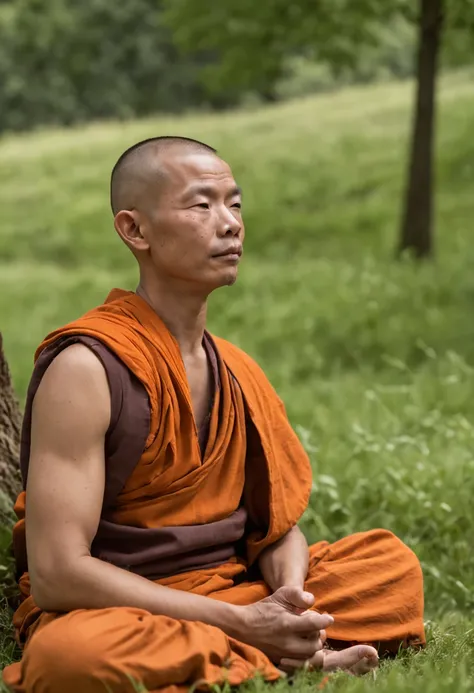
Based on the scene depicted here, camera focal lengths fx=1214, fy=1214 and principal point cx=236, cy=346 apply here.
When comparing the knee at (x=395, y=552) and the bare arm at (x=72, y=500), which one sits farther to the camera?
the knee at (x=395, y=552)

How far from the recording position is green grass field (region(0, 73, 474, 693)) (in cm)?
566

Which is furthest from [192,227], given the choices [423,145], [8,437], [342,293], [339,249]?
[339,249]

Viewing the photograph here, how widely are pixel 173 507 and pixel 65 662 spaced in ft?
2.09

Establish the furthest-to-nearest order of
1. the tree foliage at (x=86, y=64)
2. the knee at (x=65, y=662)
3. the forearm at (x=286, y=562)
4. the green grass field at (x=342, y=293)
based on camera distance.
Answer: the tree foliage at (x=86, y=64), the green grass field at (x=342, y=293), the forearm at (x=286, y=562), the knee at (x=65, y=662)

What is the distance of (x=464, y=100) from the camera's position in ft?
67.6

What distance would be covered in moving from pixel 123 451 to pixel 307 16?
33.1 ft

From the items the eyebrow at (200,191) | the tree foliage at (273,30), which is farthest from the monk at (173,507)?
the tree foliage at (273,30)

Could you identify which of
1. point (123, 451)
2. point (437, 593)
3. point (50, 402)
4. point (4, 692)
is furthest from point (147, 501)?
point (437, 593)

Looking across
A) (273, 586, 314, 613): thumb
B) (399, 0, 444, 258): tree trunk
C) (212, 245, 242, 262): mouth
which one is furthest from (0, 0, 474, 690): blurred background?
(212, 245, 242, 262): mouth

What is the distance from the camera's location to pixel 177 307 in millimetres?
3783

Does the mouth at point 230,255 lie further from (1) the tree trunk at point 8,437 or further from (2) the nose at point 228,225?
(1) the tree trunk at point 8,437

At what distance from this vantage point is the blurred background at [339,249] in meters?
6.09

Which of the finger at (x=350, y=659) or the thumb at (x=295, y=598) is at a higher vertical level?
the thumb at (x=295, y=598)

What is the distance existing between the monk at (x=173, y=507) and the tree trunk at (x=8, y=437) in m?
0.52
